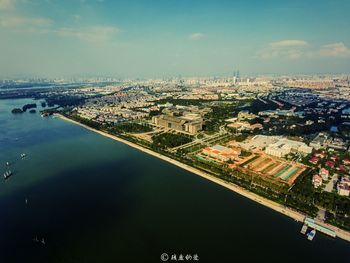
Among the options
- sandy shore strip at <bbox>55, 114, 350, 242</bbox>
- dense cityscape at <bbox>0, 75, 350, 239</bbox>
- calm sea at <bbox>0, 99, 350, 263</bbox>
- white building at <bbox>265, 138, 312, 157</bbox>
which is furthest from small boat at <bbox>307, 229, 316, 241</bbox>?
white building at <bbox>265, 138, 312, 157</bbox>

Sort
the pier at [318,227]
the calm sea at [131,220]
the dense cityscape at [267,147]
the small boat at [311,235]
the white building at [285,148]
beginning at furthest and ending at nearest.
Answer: the white building at [285,148]
the dense cityscape at [267,147]
the pier at [318,227]
the small boat at [311,235]
the calm sea at [131,220]

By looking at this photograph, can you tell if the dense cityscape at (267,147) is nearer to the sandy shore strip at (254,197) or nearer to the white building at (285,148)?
the white building at (285,148)

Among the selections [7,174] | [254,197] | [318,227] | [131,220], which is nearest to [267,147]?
[254,197]

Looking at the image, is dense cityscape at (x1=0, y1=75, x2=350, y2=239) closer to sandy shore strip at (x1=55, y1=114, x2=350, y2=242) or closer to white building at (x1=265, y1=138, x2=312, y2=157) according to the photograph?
white building at (x1=265, y1=138, x2=312, y2=157)

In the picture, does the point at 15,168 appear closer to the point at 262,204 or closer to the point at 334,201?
the point at 262,204

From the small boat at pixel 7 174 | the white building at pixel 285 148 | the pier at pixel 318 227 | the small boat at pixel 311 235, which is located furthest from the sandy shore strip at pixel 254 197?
the small boat at pixel 7 174

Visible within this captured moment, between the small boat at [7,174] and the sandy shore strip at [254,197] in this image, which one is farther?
the small boat at [7,174]

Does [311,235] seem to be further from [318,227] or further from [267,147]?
[267,147]
